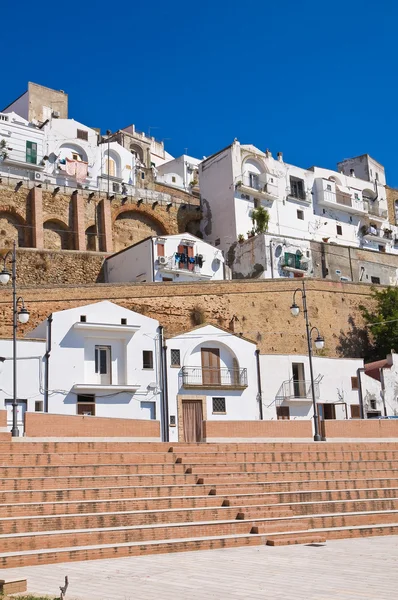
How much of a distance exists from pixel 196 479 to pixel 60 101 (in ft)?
172

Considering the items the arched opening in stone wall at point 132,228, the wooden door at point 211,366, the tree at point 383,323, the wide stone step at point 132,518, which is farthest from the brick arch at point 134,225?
the wide stone step at point 132,518

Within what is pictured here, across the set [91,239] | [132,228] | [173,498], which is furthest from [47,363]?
[132,228]

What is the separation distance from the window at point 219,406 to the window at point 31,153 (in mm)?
23425

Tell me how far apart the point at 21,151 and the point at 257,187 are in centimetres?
1622

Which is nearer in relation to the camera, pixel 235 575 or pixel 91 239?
pixel 235 575

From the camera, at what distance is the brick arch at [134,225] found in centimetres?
4978

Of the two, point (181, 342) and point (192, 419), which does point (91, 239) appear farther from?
point (192, 419)

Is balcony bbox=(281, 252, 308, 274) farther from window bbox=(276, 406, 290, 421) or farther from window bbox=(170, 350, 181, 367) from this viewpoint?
window bbox=(170, 350, 181, 367)

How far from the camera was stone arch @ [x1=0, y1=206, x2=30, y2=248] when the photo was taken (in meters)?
44.9

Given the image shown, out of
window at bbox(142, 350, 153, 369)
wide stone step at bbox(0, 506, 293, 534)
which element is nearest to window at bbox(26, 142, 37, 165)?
window at bbox(142, 350, 153, 369)

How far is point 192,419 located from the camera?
31547 millimetres

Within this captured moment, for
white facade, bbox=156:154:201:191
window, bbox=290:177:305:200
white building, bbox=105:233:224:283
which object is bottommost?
white building, bbox=105:233:224:283

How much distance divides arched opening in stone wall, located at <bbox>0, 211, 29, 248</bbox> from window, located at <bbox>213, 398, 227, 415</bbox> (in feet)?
61.1

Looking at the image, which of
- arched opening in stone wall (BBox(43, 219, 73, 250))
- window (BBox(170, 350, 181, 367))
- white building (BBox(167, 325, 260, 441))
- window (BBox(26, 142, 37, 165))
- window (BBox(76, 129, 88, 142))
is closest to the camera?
white building (BBox(167, 325, 260, 441))
